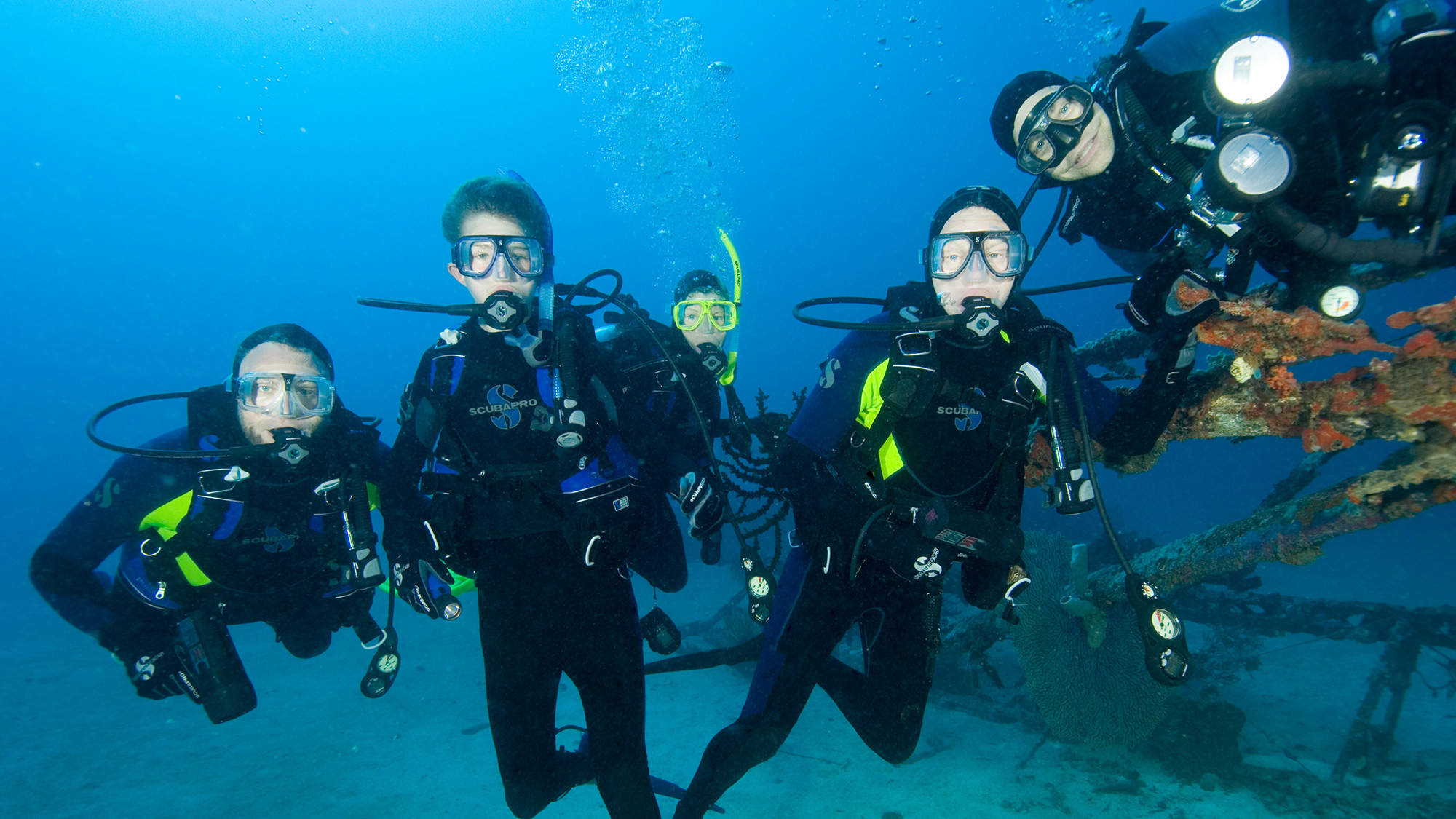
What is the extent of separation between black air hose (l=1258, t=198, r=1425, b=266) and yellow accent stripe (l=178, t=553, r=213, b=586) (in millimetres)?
5963

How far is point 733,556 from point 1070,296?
106m

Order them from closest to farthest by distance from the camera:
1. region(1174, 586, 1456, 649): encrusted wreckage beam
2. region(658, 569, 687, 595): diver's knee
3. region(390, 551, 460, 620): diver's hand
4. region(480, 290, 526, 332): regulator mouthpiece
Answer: region(480, 290, 526, 332): regulator mouthpiece
region(390, 551, 460, 620): diver's hand
region(658, 569, 687, 595): diver's knee
region(1174, 586, 1456, 649): encrusted wreckage beam

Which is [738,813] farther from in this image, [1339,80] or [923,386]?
[1339,80]

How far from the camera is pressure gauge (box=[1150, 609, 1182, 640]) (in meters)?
2.37

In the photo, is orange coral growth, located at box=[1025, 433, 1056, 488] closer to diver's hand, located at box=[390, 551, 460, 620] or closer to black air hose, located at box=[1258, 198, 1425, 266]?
black air hose, located at box=[1258, 198, 1425, 266]

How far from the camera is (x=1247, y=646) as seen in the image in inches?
353

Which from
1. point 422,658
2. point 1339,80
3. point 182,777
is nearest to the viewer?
point 1339,80

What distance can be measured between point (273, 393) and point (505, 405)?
5.14 feet

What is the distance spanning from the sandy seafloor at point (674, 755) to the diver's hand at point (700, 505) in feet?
11.7

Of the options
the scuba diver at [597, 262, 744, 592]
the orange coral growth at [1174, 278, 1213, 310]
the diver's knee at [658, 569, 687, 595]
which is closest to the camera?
the orange coral growth at [1174, 278, 1213, 310]

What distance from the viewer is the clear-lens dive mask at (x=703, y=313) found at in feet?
17.1

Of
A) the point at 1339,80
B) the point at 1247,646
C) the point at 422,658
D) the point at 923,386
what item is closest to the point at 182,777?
the point at 422,658

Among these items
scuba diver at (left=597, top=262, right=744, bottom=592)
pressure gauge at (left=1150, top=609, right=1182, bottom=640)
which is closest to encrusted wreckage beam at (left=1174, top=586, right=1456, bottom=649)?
pressure gauge at (left=1150, top=609, right=1182, bottom=640)

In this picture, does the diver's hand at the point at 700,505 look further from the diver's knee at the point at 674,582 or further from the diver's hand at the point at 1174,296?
the diver's hand at the point at 1174,296
